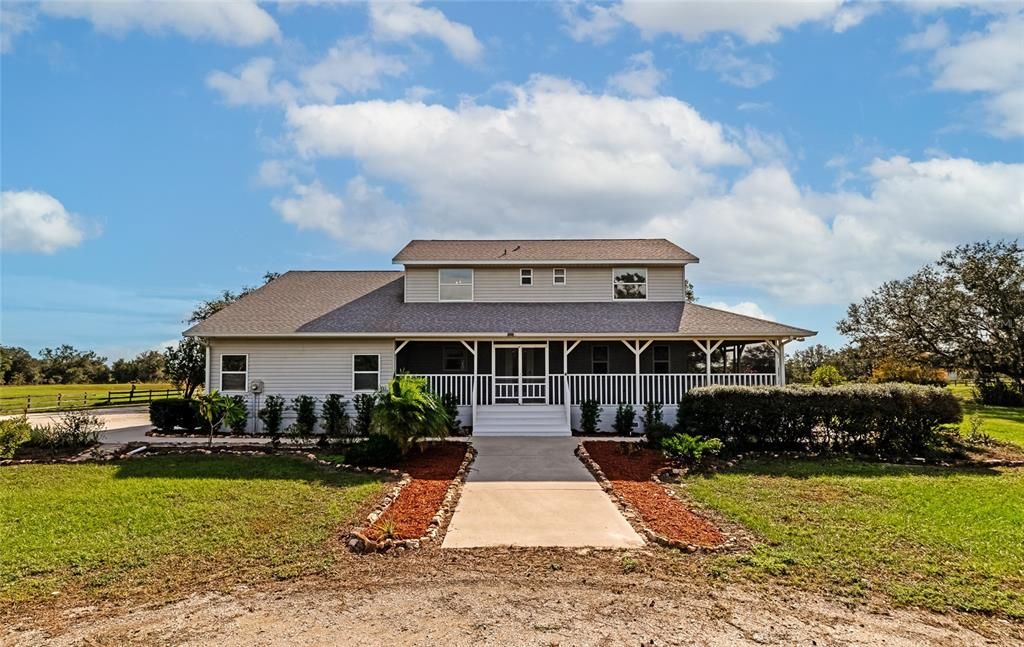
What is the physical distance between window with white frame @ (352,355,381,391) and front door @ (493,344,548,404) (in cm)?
363

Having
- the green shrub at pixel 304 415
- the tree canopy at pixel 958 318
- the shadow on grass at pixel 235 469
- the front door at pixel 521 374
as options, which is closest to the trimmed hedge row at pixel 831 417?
the front door at pixel 521 374

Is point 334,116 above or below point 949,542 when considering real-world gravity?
above

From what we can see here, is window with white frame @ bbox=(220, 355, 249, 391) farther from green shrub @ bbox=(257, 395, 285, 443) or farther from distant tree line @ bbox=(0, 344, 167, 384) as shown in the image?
distant tree line @ bbox=(0, 344, 167, 384)

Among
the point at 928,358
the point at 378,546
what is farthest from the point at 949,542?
the point at 928,358

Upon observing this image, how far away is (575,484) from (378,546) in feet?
14.8

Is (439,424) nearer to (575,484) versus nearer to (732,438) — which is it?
(575,484)

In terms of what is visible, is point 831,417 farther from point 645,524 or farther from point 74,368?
point 74,368

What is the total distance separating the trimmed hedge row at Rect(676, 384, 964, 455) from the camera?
12.6m

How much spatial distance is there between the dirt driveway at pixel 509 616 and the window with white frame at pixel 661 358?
1452 cm

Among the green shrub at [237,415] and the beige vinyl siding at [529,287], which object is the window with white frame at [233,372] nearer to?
the green shrub at [237,415]

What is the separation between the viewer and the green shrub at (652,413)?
1684 cm

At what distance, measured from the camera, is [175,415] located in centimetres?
1708

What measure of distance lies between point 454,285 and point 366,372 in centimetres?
443

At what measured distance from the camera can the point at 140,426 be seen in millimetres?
19203
